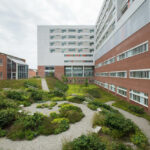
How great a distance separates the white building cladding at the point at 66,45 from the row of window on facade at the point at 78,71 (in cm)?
126

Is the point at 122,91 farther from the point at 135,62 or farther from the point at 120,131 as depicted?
the point at 120,131

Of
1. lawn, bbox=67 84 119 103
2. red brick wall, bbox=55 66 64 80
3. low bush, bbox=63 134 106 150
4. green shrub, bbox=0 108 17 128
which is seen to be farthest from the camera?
red brick wall, bbox=55 66 64 80

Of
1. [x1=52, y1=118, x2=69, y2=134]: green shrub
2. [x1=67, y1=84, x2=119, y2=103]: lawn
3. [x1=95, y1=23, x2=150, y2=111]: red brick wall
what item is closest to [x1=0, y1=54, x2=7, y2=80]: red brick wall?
[x1=67, y1=84, x2=119, y2=103]: lawn

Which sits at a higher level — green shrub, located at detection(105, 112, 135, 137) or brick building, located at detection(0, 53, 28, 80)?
brick building, located at detection(0, 53, 28, 80)

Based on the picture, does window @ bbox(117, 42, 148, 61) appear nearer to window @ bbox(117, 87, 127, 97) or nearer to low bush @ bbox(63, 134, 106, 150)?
window @ bbox(117, 87, 127, 97)

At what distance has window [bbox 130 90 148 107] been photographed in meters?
13.3

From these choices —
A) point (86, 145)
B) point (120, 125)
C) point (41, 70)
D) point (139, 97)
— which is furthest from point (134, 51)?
point (41, 70)

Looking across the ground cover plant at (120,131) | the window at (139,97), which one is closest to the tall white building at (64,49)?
the window at (139,97)

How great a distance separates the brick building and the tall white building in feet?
27.1

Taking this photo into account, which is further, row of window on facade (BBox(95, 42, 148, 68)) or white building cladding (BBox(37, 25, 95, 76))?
white building cladding (BBox(37, 25, 95, 76))

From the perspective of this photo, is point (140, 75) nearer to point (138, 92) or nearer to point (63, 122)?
point (138, 92)

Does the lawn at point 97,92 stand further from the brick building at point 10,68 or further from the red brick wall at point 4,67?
the brick building at point 10,68

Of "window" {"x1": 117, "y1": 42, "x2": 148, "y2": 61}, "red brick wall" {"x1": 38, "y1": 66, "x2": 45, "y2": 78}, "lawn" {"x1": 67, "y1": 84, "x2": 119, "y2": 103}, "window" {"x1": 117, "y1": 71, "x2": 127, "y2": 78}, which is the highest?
"window" {"x1": 117, "y1": 42, "x2": 148, "y2": 61}

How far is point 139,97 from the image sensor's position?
1458 cm
